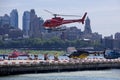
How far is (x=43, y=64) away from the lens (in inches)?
3206

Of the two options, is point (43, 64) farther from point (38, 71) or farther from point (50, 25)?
point (50, 25)

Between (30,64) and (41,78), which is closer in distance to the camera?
(41,78)

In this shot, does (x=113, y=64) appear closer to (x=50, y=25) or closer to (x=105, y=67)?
(x=105, y=67)

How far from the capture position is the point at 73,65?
86000 mm

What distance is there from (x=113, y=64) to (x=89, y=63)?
20.3ft

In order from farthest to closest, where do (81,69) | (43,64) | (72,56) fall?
(72,56), (81,69), (43,64)

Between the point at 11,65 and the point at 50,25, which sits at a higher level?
the point at 50,25

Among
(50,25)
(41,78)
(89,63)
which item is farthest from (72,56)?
(41,78)

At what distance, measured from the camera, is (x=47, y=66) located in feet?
269

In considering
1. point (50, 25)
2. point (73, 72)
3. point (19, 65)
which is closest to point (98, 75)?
point (73, 72)

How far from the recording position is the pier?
252 feet

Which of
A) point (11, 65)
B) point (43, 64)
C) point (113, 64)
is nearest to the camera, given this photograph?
point (11, 65)

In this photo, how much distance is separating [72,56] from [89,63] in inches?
701

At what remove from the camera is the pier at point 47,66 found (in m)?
76.7
